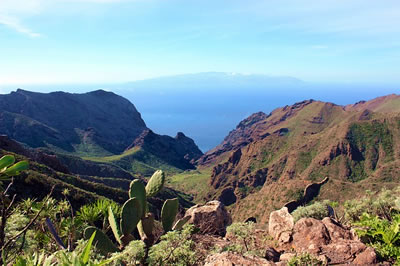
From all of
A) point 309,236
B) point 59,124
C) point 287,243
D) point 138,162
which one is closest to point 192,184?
point 138,162

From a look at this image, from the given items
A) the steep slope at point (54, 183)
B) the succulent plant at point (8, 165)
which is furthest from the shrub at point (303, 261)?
the steep slope at point (54, 183)

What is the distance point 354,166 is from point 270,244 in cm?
7141

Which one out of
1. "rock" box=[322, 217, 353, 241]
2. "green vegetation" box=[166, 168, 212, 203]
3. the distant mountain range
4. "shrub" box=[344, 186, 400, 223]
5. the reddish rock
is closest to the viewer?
the reddish rock

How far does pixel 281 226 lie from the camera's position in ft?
43.1

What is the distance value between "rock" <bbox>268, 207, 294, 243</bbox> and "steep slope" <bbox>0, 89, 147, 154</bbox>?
13175 centimetres

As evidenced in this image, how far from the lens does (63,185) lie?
31.1 m

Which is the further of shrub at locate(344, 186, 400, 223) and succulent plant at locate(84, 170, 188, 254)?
shrub at locate(344, 186, 400, 223)

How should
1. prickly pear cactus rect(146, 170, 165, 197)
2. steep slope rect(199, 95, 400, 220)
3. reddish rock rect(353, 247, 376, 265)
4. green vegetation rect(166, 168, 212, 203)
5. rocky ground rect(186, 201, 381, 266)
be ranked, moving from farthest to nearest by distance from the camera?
1. green vegetation rect(166, 168, 212, 203)
2. steep slope rect(199, 95, 400, 220)
3. prickly pear cactus rect(146, 170, 165, 197)
4. reddish rock rect(353, 247, 376, 265)
5. rocky ground rect(186, 201, 381, 266)

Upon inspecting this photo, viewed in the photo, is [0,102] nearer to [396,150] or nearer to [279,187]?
[279,187]

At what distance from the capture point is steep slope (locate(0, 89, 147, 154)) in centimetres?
13500

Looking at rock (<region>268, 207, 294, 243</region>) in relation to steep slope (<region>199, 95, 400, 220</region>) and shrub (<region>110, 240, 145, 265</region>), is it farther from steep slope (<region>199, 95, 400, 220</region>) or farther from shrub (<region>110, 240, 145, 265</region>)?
steep slope (<region>199, 95, 400, 220</region>)

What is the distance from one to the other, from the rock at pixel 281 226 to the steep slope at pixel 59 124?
13175 centimetres

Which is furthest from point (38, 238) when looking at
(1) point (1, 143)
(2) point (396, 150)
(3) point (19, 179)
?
(2) point (396, 150)

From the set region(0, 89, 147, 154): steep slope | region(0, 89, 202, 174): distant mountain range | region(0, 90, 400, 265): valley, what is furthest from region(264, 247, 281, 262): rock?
region(0, 89, 147, 154): steep slope
